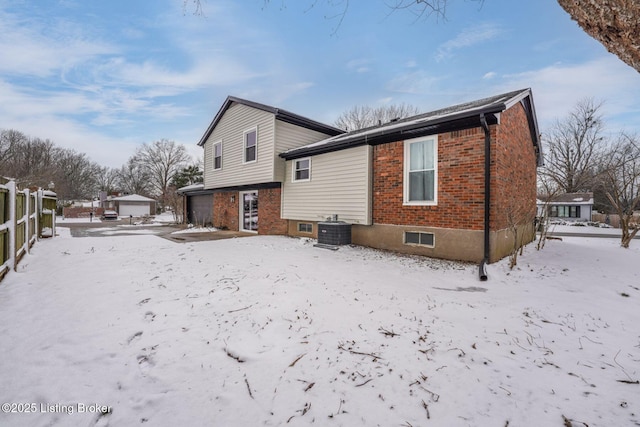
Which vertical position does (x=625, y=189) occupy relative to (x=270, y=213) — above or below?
above

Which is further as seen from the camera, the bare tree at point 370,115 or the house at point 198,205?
the bare tree at point 370,115

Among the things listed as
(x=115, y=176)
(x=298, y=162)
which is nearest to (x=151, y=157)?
(x=115, y=176)

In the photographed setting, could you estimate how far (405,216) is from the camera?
297 inches

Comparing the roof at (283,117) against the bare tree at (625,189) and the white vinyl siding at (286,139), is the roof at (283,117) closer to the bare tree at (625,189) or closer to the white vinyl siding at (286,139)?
the white vinyl siding at (286,139)

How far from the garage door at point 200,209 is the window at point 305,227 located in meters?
7.87

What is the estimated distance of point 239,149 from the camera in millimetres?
12438

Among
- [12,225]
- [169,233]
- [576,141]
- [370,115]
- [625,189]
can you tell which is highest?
[370,115]

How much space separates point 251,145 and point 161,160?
39245 mm

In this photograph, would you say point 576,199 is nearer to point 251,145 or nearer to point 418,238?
point 418,238

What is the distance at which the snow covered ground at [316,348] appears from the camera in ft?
6.54

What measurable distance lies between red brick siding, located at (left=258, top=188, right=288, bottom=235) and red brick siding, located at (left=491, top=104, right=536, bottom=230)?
25.0 ft

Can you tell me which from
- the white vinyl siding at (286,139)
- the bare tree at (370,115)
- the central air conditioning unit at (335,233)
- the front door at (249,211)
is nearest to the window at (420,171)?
the central air conditioning unit at (335,233)

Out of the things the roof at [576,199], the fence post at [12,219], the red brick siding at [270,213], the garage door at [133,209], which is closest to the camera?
the fence post at [12,219]

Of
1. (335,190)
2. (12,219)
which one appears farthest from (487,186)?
(12,219)
